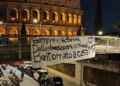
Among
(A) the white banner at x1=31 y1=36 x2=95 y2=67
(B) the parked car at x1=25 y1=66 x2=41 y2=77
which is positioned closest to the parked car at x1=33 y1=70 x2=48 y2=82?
(B) the parked car at x1=25 y1=66 x2=41 y2=77

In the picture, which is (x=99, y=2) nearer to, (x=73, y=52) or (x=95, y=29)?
(x=95, y=29)

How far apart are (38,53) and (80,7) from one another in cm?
5762

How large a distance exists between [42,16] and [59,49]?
4507cm

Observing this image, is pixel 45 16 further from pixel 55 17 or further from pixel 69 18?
pixel 69 18

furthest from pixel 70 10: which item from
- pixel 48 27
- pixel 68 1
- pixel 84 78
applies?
pixel 84 78

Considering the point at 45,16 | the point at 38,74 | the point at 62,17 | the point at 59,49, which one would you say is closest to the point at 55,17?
the point at 45,16

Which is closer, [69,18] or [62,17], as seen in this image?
[62,17]

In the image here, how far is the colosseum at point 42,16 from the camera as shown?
50.1 meters

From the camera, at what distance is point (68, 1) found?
6178 cm

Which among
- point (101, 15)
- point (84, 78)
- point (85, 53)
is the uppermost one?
point (101, 15)

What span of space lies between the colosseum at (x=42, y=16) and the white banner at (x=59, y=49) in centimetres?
3550

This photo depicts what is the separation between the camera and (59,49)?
10562 millimetres

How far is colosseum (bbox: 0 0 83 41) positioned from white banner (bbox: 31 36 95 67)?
116 ft

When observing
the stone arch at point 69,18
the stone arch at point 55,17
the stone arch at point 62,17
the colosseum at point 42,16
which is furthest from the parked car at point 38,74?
the stone arch at point 69,18
